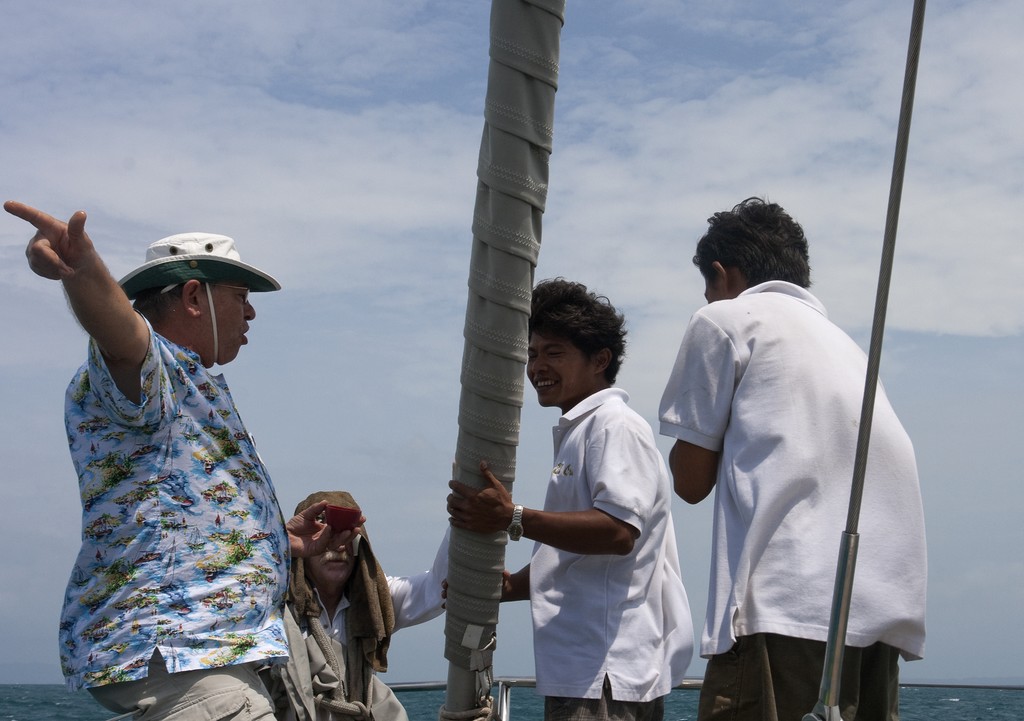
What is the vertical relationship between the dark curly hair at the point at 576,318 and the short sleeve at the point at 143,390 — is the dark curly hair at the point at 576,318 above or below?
above

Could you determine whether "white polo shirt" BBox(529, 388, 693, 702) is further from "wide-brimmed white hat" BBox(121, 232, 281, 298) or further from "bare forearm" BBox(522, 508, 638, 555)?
"wide-brimmed white hat" BBox(121, 232, 281, 298)

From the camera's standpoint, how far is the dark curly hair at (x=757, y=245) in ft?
10.6

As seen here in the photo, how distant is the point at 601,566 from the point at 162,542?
1349 mm

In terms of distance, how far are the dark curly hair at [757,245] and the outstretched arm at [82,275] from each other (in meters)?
1.53

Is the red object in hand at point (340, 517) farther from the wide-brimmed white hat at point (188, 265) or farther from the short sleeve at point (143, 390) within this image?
the short sleeve at point (143, 390)

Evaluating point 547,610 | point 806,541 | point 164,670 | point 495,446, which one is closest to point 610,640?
point 547,610

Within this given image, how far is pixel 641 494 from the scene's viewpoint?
3.49 m

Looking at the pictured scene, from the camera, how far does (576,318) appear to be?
4.02m

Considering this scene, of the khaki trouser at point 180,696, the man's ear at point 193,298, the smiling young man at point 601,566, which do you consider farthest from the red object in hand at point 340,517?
the khaki trouser at point 180,696

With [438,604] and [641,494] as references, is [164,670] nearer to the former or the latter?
[641,494]

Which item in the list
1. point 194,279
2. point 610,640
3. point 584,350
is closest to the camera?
point 194,279

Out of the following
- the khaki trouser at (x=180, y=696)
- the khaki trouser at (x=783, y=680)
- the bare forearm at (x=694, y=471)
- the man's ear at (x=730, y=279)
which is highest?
the man's ear at (x=730, y=279)

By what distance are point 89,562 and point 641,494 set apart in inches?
59.4

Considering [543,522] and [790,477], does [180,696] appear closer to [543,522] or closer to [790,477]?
[543,522]
